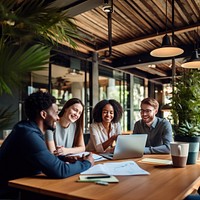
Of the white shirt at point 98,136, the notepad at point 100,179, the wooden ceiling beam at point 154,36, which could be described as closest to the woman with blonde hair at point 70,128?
the white shirt at point 98,136

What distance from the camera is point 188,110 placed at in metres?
1.72

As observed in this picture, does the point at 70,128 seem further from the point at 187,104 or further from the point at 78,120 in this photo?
the point at 187,104

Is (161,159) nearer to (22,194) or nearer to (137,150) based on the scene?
(137,150)

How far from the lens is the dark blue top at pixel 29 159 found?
1.28 metres

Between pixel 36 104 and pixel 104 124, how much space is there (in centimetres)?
123

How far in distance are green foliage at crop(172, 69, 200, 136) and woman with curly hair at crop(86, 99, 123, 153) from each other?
2.67ft

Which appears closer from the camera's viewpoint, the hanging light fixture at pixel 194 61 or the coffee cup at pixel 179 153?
the coffee cup at pixel 179 153

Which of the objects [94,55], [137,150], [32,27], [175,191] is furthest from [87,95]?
[175,191]

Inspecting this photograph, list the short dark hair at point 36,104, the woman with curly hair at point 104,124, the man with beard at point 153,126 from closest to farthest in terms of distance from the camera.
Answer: the short dark hair at point 36,104 < the man with beard at point 153,126 < the woman with curly hair at point 104,124

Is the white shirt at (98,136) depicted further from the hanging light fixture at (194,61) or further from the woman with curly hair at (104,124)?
the hanging light fixture at (194,61)

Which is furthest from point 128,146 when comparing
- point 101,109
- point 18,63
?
point 18,63

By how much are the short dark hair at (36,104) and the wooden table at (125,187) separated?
401 mm

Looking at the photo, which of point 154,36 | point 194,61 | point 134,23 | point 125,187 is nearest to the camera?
point 125,187

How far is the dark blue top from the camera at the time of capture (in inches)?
50.3
